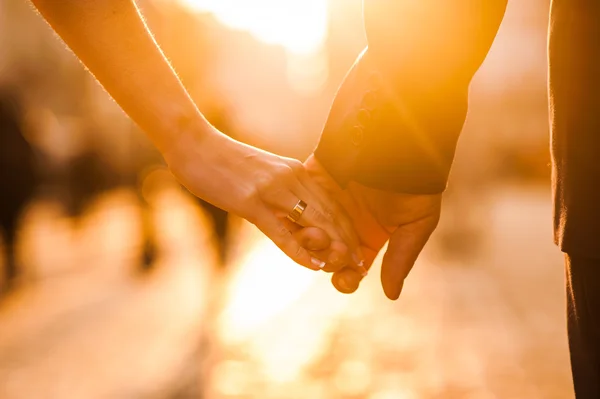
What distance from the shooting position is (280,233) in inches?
84.4

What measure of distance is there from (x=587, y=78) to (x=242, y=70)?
1918 inches

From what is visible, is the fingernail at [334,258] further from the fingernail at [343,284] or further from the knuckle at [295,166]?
the knuckle at [295,166]

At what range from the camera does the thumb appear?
2174 mm

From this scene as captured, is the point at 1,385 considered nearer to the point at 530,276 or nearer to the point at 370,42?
the point at 370,42

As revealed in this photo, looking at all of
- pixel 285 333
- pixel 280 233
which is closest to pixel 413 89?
pixel 280 233

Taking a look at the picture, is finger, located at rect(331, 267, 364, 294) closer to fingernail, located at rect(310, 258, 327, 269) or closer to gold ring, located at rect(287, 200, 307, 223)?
fingernail, located at rect(310, 258, 327, 269)

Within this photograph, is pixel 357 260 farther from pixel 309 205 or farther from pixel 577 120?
pixel 577 120

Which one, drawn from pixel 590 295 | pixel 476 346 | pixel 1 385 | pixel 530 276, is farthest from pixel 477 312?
pixel 590 295

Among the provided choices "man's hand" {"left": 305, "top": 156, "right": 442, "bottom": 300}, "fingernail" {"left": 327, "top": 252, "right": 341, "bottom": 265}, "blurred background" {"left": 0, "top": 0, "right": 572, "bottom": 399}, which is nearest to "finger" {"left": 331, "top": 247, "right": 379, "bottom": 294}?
"man's hand" {"left": 305, "top": 156, "right": 442, "bottom": 300}

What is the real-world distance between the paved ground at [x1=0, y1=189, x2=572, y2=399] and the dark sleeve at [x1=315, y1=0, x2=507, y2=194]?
2.68 meters

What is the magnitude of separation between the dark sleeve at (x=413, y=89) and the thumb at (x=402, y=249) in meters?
0.14

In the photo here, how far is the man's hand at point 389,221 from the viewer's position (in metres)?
2.14

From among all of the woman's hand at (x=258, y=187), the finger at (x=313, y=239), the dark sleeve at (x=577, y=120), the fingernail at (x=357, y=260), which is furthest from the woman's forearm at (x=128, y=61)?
the dark sleeve at (x=577, y=120)

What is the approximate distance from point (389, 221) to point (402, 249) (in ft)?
0.27
